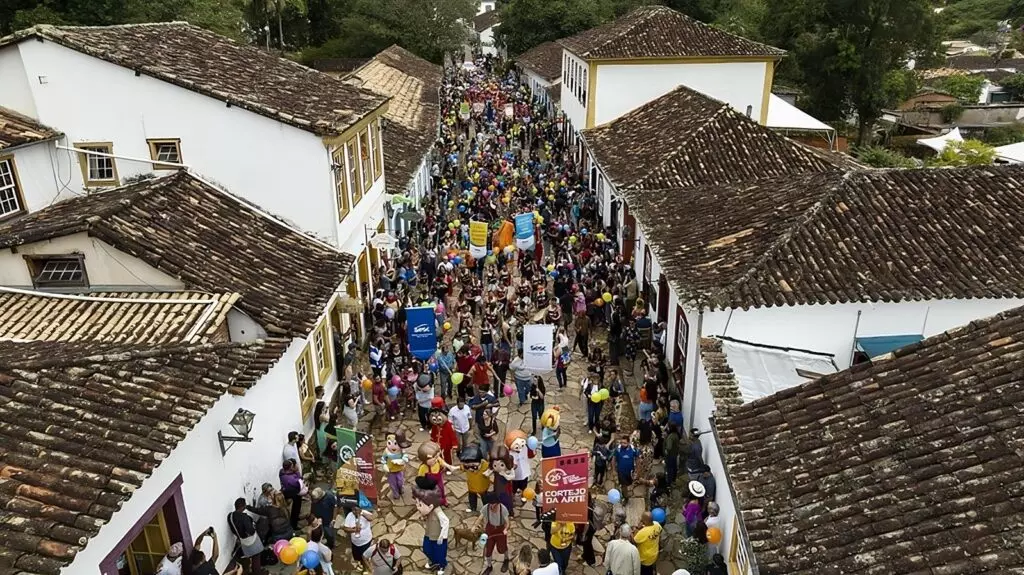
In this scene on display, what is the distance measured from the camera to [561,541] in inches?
423

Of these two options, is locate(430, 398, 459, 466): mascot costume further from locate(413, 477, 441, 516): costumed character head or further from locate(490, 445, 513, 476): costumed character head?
locate(413, 477, 441, 516): costumed character head

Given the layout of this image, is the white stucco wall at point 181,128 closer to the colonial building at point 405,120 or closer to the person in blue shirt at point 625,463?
the colonial building at point 405,120

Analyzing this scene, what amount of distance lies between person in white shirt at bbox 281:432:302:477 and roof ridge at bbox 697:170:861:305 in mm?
7349

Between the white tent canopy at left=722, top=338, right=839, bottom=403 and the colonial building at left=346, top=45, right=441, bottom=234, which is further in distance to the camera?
the colonial building at left=346, top=45, right=441, bottom=234

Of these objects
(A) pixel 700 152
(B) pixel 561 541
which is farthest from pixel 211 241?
(A) pixel 700 152

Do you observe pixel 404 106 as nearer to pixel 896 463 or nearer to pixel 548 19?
pixel 896 463

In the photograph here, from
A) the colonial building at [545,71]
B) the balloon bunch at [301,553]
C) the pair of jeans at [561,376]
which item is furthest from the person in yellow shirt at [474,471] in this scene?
the colonial building at [545,71]

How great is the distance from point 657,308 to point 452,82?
48.1 m

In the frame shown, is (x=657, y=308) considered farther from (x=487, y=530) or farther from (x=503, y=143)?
(x=503, y=143)

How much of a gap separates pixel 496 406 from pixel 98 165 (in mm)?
10126

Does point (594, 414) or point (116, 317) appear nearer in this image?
point (116, 317)

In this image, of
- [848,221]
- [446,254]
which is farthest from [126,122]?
[848,221]

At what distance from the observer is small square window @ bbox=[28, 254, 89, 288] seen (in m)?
12.4

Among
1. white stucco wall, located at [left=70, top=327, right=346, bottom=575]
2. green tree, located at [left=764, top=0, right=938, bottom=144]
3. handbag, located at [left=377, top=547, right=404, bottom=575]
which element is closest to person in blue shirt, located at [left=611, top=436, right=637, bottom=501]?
handbag, located at [left=377, top=547, right=404, bottom=575]
